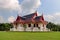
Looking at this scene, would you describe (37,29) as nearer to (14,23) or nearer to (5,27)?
(14,23)

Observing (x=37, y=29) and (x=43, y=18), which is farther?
(x=43, y=18)

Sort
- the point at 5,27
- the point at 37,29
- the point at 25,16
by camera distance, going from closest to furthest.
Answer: the point at 37,29 → the point at 25,16 → the point at 5,27

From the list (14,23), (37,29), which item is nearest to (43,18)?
(37,29)

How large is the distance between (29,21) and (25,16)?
352 cm

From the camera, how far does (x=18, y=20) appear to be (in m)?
41.7

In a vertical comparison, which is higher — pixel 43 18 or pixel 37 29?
pixel 43 18

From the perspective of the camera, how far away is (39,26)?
40.8 m

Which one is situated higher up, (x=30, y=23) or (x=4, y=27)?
(x=30, y=23)

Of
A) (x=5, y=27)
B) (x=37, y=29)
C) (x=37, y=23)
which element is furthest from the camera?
(x=5, y=27)

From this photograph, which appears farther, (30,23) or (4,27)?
(4,27)

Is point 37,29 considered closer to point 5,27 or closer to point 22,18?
point 22,18

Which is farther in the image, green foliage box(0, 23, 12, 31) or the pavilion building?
green foliage box(0, 23, 12, 31)

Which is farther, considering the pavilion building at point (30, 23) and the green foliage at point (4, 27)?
the green foliage at point (4, 27)

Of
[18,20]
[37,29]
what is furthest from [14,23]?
[37,29]
